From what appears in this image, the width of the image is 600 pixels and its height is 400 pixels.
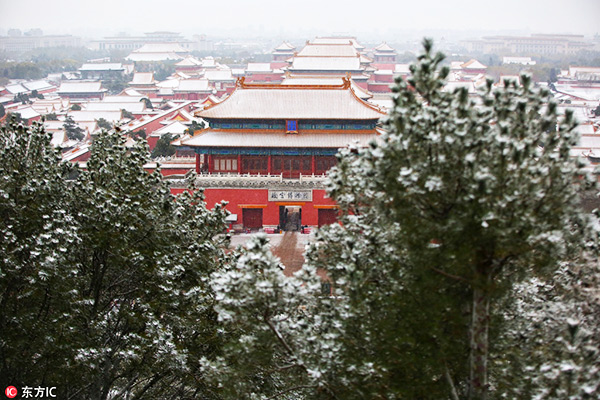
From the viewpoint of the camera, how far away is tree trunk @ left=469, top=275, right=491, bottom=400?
300 inches

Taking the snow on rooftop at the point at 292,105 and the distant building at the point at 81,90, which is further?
the distant building at the point at 81,90

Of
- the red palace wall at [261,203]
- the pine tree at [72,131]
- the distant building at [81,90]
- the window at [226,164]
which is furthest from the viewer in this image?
the distant building at [81,90]

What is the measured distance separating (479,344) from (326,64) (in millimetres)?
48305

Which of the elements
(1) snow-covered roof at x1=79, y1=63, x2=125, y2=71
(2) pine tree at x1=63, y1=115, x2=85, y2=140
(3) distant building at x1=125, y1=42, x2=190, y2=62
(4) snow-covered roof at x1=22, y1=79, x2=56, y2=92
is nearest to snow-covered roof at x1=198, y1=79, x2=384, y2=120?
(2) pine tree at x1=63, y1=115, x2=85, y2=140

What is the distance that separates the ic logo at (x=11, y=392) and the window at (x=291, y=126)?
19.6 m

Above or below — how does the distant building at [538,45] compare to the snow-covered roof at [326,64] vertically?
above

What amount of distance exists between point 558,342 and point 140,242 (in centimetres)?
670

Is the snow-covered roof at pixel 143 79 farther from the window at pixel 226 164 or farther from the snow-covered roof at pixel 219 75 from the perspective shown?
the window at pixel 226 164

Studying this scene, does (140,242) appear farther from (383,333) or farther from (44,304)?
(383,333)

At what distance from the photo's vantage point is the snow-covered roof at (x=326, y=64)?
53531mm

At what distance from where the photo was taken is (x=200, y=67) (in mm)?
113000

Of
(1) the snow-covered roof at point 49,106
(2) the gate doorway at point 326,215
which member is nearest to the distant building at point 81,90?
(1) the snow-covered roof at point 49,106

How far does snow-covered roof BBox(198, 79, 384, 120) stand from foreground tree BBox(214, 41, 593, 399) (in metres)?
19.7

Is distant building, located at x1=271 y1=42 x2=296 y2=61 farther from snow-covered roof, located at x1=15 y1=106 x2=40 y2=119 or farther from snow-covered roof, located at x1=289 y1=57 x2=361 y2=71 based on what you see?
snow-covered roof, located at x1=15 y1=106 x2=40 y2=119
